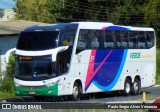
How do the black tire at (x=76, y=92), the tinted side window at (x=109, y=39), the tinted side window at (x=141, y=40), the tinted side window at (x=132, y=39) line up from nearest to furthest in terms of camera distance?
the black tire at (x=76, y=92), the tinted side window at (x=109, y=39), the tinted side window at (x=132, y=39), the tinted side window at (x=141, y=40)

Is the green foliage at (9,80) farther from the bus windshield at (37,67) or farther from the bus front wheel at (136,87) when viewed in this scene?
the bus front wheel at (136,87)

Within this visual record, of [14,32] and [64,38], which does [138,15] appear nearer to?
[14,32]

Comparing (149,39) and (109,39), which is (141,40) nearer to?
(149,39)

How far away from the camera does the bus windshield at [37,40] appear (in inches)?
961

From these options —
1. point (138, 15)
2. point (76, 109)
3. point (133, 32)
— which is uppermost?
point (76, 109)

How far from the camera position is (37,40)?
24781 mm

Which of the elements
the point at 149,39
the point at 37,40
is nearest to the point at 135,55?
the point at 149,39

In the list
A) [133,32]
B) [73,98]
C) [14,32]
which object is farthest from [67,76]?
[14,32]

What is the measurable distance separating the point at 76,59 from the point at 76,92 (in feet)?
5.58

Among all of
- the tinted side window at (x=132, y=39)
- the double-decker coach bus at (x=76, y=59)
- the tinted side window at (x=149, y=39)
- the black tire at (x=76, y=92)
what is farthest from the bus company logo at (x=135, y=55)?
the black tire at (x=76, y=92)

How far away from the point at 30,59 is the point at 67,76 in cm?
200

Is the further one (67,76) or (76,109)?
(67,76)

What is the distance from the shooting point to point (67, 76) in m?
25.0

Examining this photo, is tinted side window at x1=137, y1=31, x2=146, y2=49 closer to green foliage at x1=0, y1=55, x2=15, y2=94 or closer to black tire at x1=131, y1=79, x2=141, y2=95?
black tire at x1=131, y1=79, x2=141, y2=95
